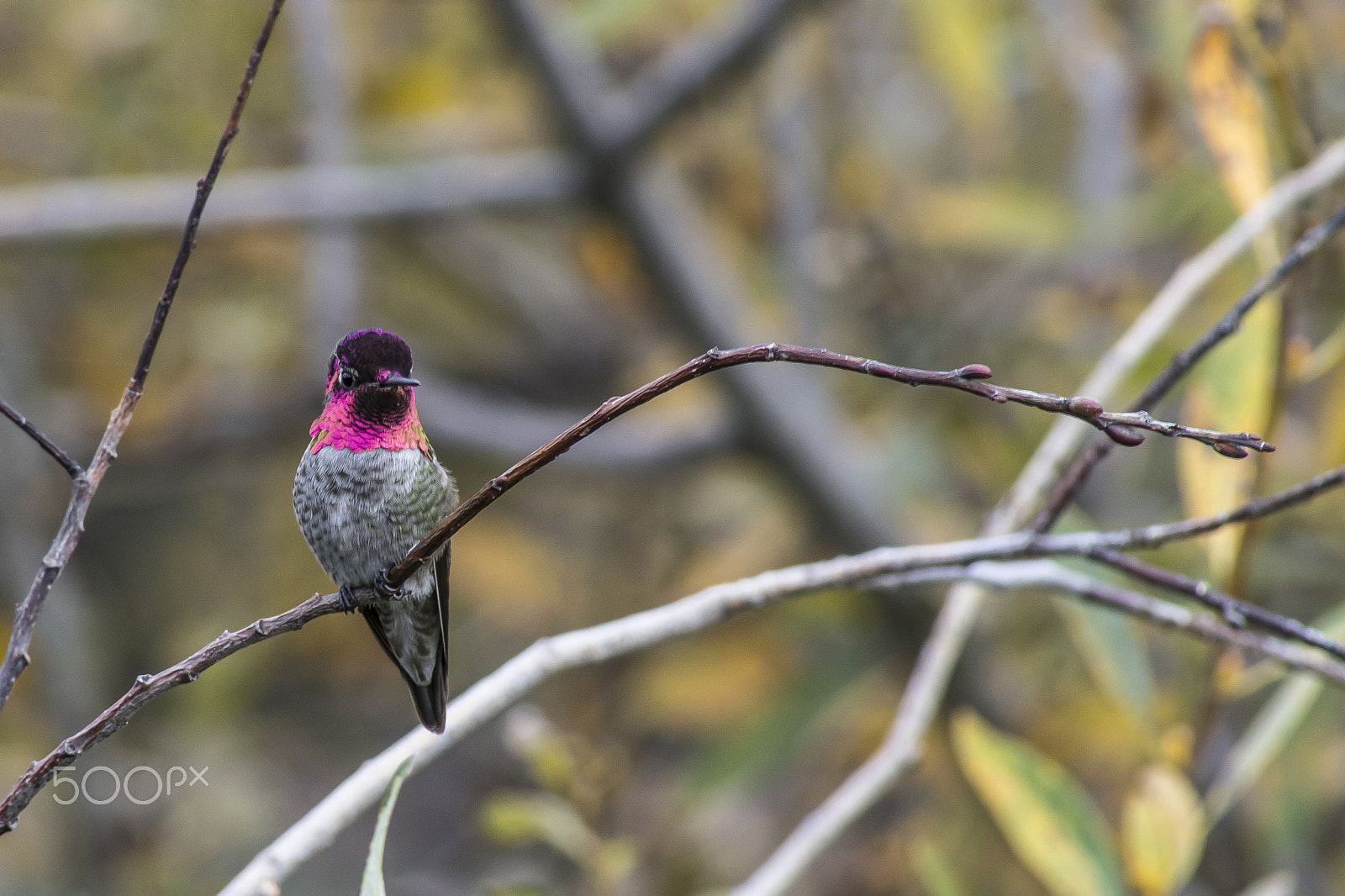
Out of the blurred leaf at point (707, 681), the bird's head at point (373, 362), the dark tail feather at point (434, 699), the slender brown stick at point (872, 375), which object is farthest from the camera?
the blurred leaf at point (707, 681)

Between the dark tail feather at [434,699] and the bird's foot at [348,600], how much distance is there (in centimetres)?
13

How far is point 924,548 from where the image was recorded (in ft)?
3.94

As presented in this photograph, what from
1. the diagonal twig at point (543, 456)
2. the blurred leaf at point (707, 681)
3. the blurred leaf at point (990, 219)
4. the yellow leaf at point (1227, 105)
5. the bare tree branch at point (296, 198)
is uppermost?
the bare tree branch at point (296, 198)

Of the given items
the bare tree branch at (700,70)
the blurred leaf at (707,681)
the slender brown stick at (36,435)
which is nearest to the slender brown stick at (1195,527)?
the slender brown stick at (36,435)

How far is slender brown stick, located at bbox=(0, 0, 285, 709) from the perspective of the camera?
0.76m

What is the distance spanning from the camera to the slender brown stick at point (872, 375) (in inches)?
27.0

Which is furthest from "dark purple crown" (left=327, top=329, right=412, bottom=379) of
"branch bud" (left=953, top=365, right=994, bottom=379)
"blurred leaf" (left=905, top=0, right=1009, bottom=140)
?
"blurred leaf" (left=905, top=0, right=1009, bottom=140)

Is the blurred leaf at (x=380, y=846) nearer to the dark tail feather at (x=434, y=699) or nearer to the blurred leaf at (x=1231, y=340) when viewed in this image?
the dark tail feather at (x=434, y=699)

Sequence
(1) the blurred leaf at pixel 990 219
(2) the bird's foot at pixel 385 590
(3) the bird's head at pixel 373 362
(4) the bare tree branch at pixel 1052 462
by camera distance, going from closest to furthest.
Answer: (3) the bird's head at pixel 373 362 → (2) the bird's foot at pixel 385 590 → (4) the bare tree branch at pixel 1052 462 → (1) the blurred leaf at pixel 990 219

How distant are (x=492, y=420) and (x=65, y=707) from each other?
1.31 m

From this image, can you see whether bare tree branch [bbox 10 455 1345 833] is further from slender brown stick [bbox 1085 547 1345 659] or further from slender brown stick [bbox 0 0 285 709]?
slender brown stick [bbox 0 0 285 709]

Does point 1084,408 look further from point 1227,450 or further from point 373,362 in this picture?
point 373,362

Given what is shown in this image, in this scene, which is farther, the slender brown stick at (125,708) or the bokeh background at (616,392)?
the bokeh background at (616,392)

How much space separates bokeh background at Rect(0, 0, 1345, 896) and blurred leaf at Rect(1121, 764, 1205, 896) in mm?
943
